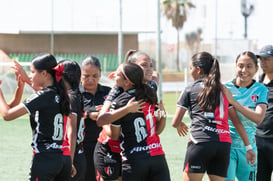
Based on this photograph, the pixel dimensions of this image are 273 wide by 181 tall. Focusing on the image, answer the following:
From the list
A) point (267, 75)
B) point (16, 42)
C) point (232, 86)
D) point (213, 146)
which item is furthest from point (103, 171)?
point (16, 42)

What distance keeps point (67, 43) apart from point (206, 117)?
41030 millimetres

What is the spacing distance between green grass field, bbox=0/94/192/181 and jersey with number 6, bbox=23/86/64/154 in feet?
12.3

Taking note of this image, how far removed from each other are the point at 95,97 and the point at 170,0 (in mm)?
67894

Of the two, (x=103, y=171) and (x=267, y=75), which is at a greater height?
(x=267, y=75)

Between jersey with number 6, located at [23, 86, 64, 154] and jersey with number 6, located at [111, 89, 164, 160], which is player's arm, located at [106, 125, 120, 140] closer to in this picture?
jersey with number 6, located at [111, 89, 164, 160]

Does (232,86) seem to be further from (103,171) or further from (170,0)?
(170,0)

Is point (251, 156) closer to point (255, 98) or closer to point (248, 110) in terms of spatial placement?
point (248, 110)

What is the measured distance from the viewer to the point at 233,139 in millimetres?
6320

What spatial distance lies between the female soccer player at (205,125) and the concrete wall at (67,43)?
130 ft

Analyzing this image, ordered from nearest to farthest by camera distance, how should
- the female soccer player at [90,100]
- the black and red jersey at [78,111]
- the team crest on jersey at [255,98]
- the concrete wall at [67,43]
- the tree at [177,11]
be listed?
the black and red jersey at [78,111]
the team crest on jersey at [255,98]
the female soccer player at [90,100]
the concrete wall at [67,43]
the tree at [177,11]

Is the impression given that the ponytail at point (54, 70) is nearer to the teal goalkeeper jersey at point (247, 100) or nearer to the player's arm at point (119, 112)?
the player's arm at point (119, 112)

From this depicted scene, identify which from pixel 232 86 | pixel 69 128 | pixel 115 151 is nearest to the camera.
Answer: pixel 69 128

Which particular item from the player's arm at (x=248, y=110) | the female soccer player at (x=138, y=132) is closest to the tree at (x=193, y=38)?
the player's arm at (x=248, y=110)

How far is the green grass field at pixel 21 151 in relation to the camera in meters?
9.12
